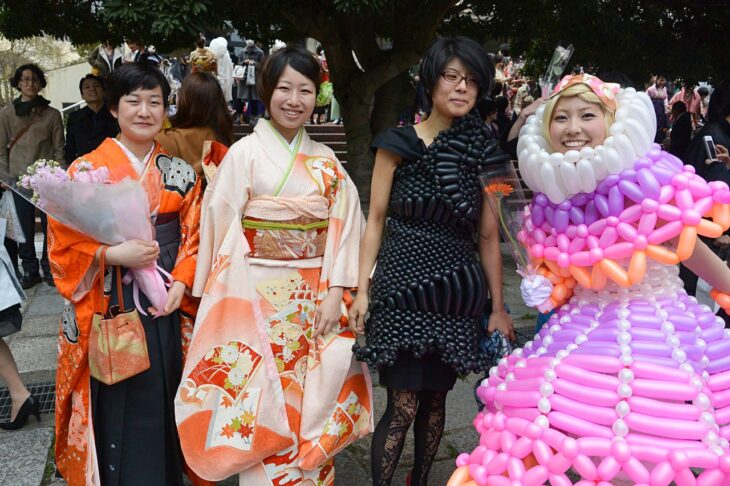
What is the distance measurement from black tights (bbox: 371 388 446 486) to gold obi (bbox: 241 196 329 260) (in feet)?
2.20

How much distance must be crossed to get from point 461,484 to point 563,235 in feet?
2.78

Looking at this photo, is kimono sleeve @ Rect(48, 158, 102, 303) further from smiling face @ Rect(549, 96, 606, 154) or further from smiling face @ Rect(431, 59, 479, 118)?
smiling face @ Rect(549, 96, 606, 154)

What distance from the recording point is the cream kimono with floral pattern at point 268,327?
7.44 feet

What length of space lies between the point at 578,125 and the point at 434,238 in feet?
2.06

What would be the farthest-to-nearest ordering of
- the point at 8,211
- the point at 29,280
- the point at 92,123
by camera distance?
the point at 29,280
the point at 92,123
the point at 8,211

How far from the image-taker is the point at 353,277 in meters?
2.40

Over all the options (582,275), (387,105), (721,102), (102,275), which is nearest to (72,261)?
(102,275)

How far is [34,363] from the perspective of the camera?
438 cm

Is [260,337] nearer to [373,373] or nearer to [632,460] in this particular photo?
[632,460]

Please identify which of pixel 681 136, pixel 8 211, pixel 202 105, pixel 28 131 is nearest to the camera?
pixel 202 105

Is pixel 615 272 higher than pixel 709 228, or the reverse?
pixel 709 228

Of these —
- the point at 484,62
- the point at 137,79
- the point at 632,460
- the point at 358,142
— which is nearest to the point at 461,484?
the point at 632,460

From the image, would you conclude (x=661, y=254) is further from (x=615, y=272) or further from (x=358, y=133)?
(x=358, y=133)

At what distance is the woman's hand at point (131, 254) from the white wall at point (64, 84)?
17148mm
